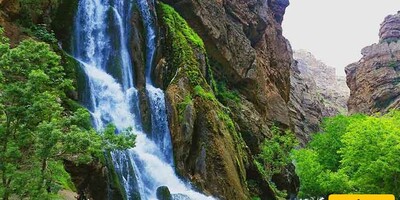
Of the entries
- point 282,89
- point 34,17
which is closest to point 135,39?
point 34,17

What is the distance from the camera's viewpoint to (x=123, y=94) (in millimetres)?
27141

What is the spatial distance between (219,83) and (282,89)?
17542 mm

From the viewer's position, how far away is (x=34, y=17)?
1002 inches

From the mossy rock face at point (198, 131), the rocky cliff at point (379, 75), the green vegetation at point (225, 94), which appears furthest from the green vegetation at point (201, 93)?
the rocky cliff at point (379, 75)

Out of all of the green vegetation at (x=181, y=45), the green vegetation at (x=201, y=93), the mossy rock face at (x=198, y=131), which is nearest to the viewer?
the mossy rock face at (x=198, y=131)

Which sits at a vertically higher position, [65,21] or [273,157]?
[65,21]

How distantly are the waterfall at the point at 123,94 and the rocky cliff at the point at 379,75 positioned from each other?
46255mm

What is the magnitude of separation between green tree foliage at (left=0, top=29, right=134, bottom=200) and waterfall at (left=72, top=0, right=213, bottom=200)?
9.85 m

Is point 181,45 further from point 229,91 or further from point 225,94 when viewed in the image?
point 229,91

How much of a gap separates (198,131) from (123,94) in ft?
15.9

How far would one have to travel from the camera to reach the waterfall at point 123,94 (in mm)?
23109

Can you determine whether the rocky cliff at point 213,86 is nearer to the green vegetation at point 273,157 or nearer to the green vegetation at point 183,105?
the green vegetation at point 183,105

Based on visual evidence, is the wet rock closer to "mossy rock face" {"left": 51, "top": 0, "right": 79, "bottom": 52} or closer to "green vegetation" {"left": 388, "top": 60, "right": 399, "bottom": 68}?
"mossy rock face" {"left": 51, "top": 0, "right": 79, "bottom": 52}

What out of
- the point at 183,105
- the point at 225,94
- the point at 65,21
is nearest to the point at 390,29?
the point at 225,94
